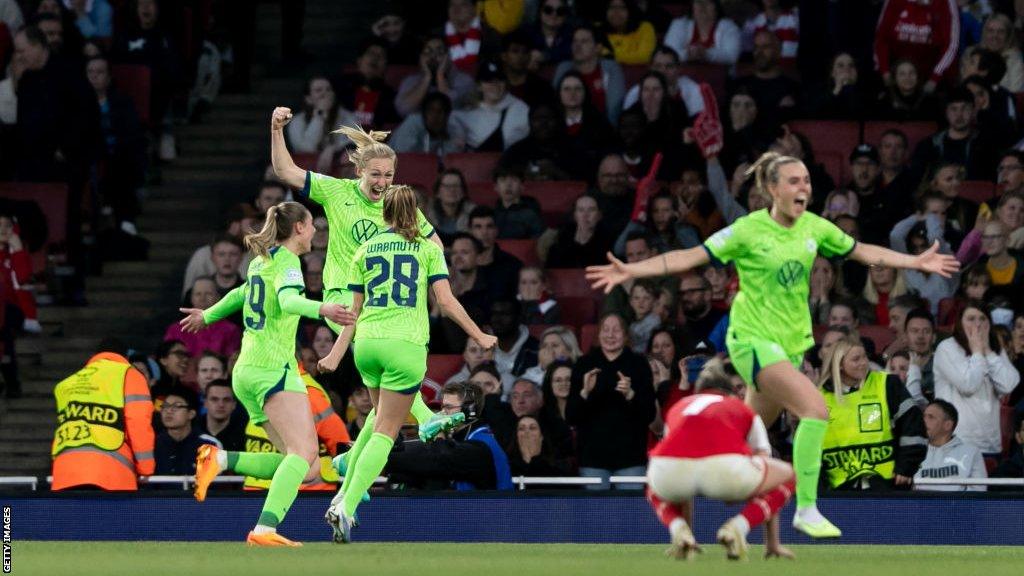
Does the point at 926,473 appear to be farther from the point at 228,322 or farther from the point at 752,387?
the point at 228,322

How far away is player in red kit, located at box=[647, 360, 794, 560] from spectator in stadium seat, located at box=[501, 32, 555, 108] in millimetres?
9062

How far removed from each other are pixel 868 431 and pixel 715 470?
408 centimetres

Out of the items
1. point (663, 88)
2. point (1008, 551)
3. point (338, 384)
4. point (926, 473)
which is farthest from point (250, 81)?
point (1008, 551)

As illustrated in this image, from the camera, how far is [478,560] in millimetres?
10602

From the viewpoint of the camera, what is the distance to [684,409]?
9.62 metres

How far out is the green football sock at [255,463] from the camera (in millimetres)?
12578

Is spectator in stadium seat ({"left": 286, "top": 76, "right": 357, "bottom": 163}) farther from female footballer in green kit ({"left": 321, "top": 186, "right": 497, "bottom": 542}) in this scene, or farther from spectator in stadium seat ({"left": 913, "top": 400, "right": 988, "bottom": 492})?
female footballer in green kit ({"left": 321, "top": 186, "right": 497, "bottom": 542})

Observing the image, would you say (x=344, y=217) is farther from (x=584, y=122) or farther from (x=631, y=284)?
(x=584, y=122)

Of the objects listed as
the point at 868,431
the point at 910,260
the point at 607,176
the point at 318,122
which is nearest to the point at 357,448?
the point at 910,260

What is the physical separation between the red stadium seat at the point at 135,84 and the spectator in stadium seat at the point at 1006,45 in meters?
7.68

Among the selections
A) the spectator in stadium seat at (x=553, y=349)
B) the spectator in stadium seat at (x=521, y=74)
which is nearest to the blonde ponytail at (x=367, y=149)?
the spectator in stadium seat at (x=553, y=349)

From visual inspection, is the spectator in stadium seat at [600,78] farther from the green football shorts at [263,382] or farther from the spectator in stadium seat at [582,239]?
the green football shorts at [263,382]

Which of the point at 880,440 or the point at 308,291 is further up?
the point at 308,291

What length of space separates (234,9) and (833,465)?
31.5 ft
